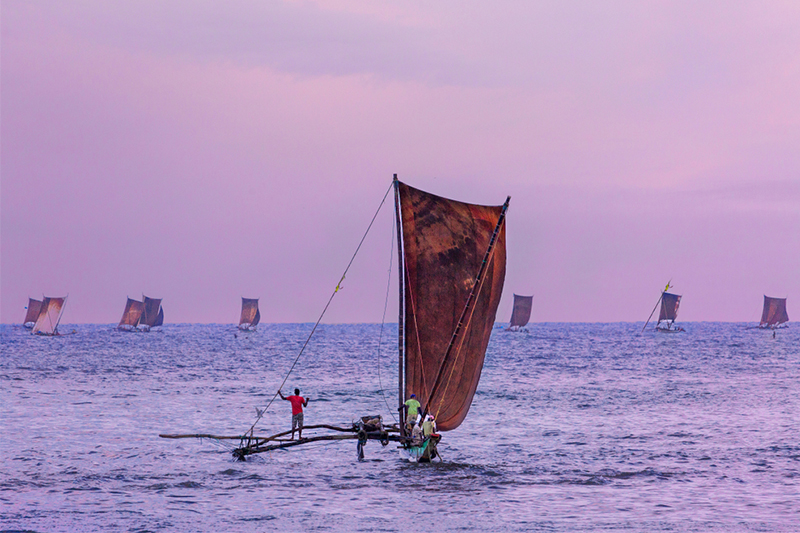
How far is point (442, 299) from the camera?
28.5 m

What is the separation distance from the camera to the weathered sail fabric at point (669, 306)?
17888 centimetres

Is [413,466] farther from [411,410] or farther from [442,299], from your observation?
[442,299]

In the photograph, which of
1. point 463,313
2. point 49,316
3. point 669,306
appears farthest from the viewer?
point 49,316

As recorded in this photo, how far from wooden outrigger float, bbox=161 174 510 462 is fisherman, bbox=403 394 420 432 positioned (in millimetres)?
60

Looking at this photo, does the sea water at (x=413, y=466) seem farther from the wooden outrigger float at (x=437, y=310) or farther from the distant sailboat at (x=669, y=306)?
the distant sailboat at (x=669, y=306)

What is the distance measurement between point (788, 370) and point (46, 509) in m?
81.5

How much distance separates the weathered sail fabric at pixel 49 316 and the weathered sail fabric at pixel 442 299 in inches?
6628

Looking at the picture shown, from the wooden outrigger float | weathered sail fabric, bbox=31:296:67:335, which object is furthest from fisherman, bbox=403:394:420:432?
weathered sail fabric, bbox=31:296:67:335

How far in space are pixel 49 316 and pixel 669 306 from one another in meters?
144

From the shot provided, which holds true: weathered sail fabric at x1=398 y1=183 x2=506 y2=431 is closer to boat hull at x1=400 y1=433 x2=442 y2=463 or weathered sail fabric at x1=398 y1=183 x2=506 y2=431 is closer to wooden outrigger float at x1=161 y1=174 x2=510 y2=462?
wooden outrigger float at x1=161 y1=174 x2=510 y2=462

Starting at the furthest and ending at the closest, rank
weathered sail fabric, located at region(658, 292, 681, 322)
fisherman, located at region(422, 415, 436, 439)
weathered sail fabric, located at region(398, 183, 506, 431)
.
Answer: weathered sail fabric, located at region(658, 292, 681, 322) < weathered sail fabric, located at region(398, 183, 506, 431) < fisherman, located at region(422, 415, 436, 439)

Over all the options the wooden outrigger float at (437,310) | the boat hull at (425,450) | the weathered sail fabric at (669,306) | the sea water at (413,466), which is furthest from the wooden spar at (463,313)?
the weathered sail fabric at (669,306)

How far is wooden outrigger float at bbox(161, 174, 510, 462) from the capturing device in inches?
1102

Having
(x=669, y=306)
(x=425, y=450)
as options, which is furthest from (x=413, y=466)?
(x=669, y=306)
